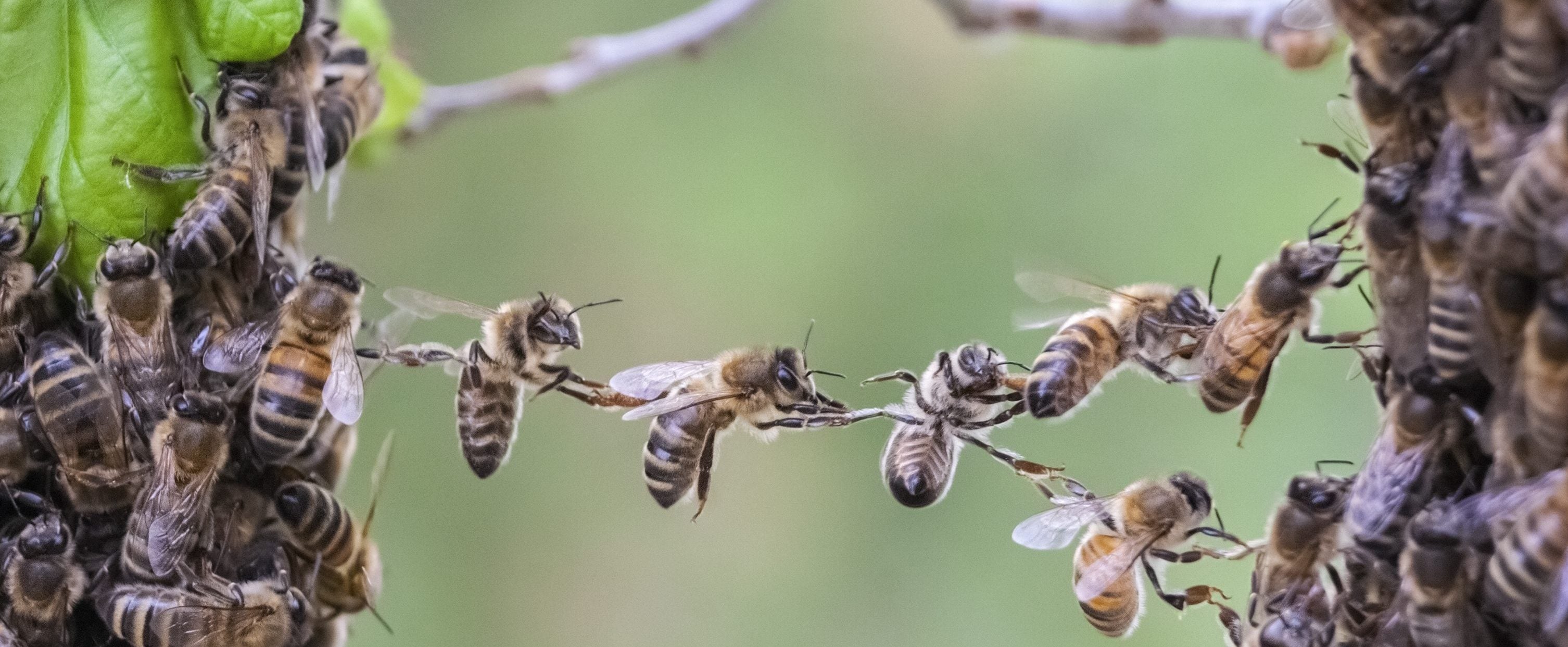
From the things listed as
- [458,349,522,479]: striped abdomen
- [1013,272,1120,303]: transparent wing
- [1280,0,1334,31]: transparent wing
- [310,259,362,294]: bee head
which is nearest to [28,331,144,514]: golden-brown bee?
[310,259,362,294]: bee head

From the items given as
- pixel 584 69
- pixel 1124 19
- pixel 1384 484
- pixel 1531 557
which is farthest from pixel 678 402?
pixel 584 69

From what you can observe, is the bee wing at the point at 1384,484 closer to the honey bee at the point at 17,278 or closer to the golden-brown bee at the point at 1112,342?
the golden-brown bee at the point at 1112,342

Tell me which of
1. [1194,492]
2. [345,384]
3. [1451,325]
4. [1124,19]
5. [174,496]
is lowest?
[174,496]

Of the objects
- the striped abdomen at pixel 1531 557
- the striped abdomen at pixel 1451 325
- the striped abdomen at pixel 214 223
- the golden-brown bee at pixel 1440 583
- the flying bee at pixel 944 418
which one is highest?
the striped abdomen at pixel 1451 325

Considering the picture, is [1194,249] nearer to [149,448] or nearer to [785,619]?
[785,619]

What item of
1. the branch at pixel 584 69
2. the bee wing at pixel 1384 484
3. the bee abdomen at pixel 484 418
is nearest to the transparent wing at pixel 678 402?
the bee abdomen at pixel 484 418

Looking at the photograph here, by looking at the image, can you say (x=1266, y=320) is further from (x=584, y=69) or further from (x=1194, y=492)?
(x=584, y=69)
